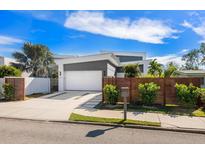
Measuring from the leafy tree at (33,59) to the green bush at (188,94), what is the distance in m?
22.4

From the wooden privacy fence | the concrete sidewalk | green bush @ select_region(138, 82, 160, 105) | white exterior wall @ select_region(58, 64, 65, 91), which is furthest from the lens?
white exterior wall @ select_region(58, 64, 65, 91)

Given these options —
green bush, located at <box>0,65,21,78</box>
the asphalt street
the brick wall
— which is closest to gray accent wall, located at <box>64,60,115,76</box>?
green bush, located at <box>0,65,21,78</box>

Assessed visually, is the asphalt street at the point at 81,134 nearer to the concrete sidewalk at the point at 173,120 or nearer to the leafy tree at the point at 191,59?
the concrete sidewalk at the point at 173,120

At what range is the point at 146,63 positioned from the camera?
74.6ft

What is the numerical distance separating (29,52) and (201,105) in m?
24.7

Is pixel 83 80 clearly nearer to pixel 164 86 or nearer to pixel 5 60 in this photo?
pixel 164 86

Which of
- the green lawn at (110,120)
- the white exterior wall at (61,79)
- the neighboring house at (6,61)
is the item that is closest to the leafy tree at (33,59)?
the neighboring house at (6,61)

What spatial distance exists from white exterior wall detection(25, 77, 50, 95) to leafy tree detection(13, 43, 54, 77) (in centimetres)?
1103

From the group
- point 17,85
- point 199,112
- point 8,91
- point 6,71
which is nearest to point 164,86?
point 199,112

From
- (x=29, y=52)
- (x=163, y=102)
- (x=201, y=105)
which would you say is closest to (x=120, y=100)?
(x=163, y=102)

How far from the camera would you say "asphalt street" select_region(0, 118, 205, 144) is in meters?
4.71

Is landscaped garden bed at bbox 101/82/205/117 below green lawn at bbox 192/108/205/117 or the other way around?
the other way around

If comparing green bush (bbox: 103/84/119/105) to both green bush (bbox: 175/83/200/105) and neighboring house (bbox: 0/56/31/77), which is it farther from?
neighboring house (bbox: 0/56/31/77)
